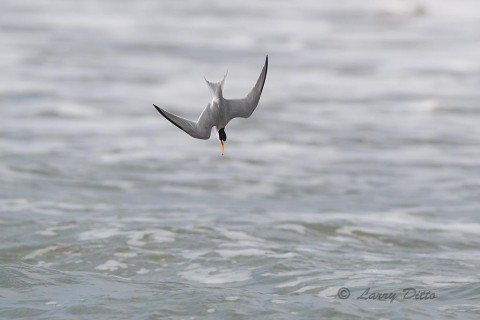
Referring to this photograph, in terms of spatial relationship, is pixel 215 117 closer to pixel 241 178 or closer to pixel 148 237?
pixel 148 237

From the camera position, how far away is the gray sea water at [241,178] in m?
6.27

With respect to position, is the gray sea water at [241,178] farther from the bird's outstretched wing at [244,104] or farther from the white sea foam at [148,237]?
the bird's outstretched wing at [244,104]

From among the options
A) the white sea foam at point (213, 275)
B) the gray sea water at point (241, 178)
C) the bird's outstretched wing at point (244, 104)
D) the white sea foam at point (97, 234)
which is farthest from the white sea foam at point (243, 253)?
the bird's outstretched wing at point (244, 104)

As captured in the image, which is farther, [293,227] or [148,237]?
[293,227]

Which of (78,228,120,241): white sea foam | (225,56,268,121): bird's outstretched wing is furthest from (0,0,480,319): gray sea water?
(225,56,268,121): bird's outstretched wing

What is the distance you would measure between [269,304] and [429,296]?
97cm

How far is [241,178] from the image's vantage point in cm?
1004

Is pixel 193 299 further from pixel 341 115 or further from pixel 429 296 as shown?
pixel 341 115

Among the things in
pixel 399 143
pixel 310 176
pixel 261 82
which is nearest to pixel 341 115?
pixel 399 143

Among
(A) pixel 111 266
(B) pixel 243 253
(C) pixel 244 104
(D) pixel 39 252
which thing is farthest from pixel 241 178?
(C) pixel 244 104
